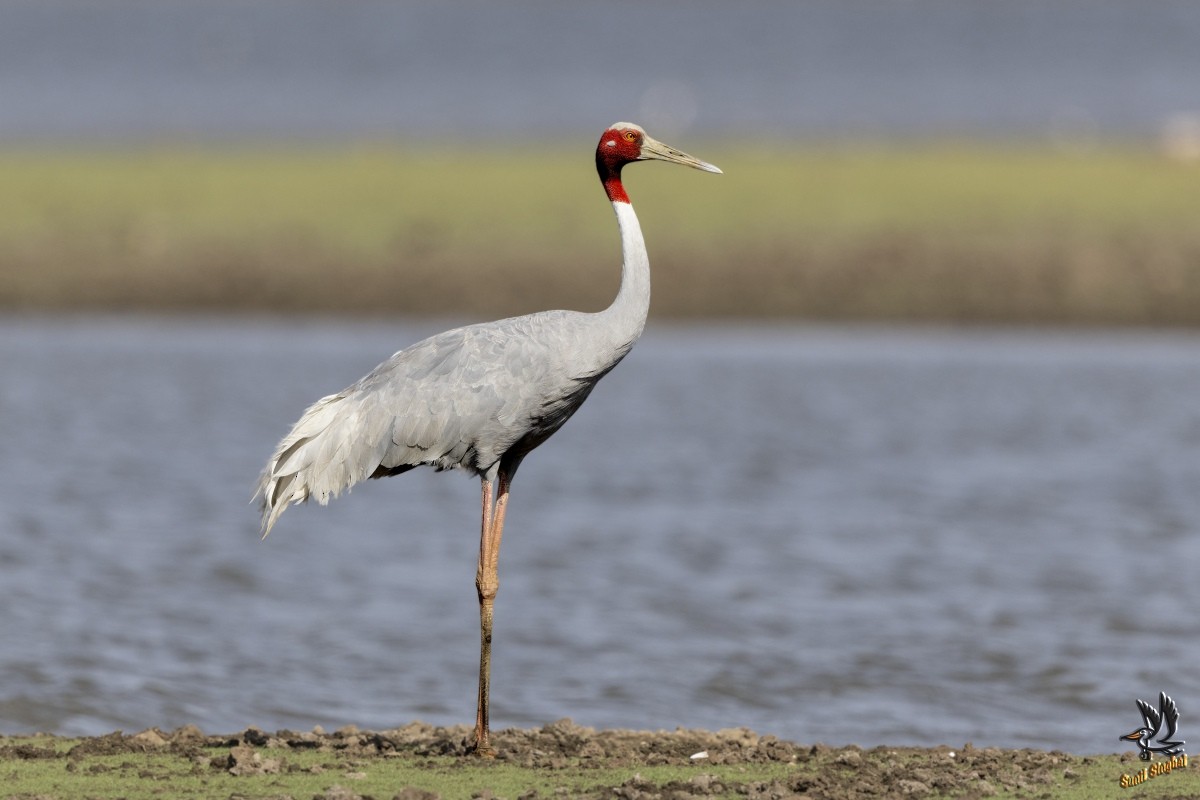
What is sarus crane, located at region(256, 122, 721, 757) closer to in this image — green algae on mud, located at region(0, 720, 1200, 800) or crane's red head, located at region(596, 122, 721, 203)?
crane's red head, located at region(596, 122, 721, 203)

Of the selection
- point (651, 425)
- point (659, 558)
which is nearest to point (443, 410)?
point (659, 558)

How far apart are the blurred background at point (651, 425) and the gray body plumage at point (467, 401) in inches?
80.0

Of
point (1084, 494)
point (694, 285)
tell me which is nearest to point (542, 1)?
point (694, 285)

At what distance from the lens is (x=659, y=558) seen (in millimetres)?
13930

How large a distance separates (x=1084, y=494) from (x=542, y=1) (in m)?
129

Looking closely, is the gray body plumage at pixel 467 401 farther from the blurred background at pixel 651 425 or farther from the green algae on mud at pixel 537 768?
the blurred background at pixel 651 425

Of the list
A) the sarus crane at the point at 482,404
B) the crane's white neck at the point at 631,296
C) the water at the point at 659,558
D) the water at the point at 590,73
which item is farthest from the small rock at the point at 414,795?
the water at the point at 590,73

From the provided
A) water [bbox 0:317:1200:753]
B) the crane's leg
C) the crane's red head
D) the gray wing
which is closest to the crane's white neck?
the gray wing

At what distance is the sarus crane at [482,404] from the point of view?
8.12 metres

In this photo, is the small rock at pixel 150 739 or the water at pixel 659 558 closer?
the small rock at pixel 150 739

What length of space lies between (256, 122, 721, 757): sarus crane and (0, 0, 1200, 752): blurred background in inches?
75.3

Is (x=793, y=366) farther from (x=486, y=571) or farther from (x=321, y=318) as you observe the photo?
(x=486, y=571)

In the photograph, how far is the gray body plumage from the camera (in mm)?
8125

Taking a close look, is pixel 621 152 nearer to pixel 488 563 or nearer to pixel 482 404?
pixel 482 404
